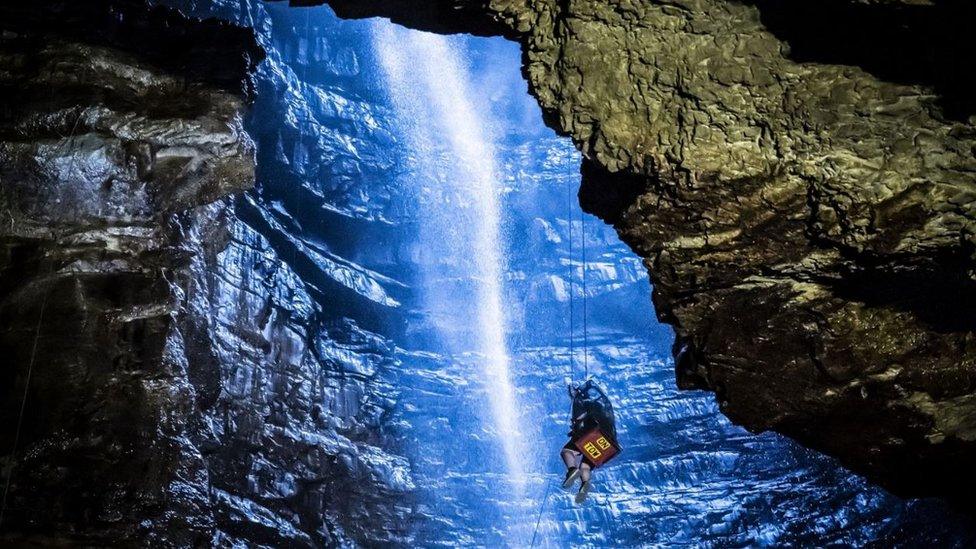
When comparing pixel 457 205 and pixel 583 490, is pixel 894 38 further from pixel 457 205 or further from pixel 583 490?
pixel 457 205

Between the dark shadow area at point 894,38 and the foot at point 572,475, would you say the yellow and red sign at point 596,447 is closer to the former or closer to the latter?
the foot at point 572,475

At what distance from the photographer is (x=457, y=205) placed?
20562 millimetres

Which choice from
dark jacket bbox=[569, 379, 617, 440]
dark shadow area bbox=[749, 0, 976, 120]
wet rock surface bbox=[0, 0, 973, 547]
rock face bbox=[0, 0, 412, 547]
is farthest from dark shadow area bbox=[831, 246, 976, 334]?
rock face bbox=[0, 0, 412, 547]

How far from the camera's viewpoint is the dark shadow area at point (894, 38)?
13.9ft

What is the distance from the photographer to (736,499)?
55.2ft

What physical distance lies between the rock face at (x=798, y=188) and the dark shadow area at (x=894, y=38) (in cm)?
1

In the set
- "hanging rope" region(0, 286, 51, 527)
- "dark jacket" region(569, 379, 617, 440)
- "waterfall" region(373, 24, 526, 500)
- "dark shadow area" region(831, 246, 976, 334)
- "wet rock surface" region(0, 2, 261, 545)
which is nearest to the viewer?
"dark shadow area" region(831, 246, 976, 334)

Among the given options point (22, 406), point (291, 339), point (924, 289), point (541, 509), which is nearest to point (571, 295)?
point (541, 509)

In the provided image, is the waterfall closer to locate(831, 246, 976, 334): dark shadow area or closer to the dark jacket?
the dark jacket

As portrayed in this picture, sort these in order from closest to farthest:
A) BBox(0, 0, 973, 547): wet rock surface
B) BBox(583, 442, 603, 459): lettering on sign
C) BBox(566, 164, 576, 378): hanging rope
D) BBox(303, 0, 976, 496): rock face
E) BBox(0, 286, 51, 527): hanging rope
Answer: BBox(303, 0, 976, 496): rock face
BBox(583, 442, 603, 459): lettering on sign
BBox(0, 286, 51, 527): hanging rope
BBox(0, 0, 973, 547): wet rock surface
BBox(566, 164, 576, 378): hanging rope

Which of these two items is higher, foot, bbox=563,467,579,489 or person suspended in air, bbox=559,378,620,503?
person suspended in air, bbox=559,378,620,503

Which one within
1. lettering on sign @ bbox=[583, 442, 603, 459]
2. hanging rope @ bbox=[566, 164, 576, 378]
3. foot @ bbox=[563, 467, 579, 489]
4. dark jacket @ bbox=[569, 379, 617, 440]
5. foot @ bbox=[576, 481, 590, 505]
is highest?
hanging rope @ bbox=[566, 164, 576, 378]

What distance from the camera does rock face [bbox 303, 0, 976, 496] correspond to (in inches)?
185

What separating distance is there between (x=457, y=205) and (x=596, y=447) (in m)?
15.2
